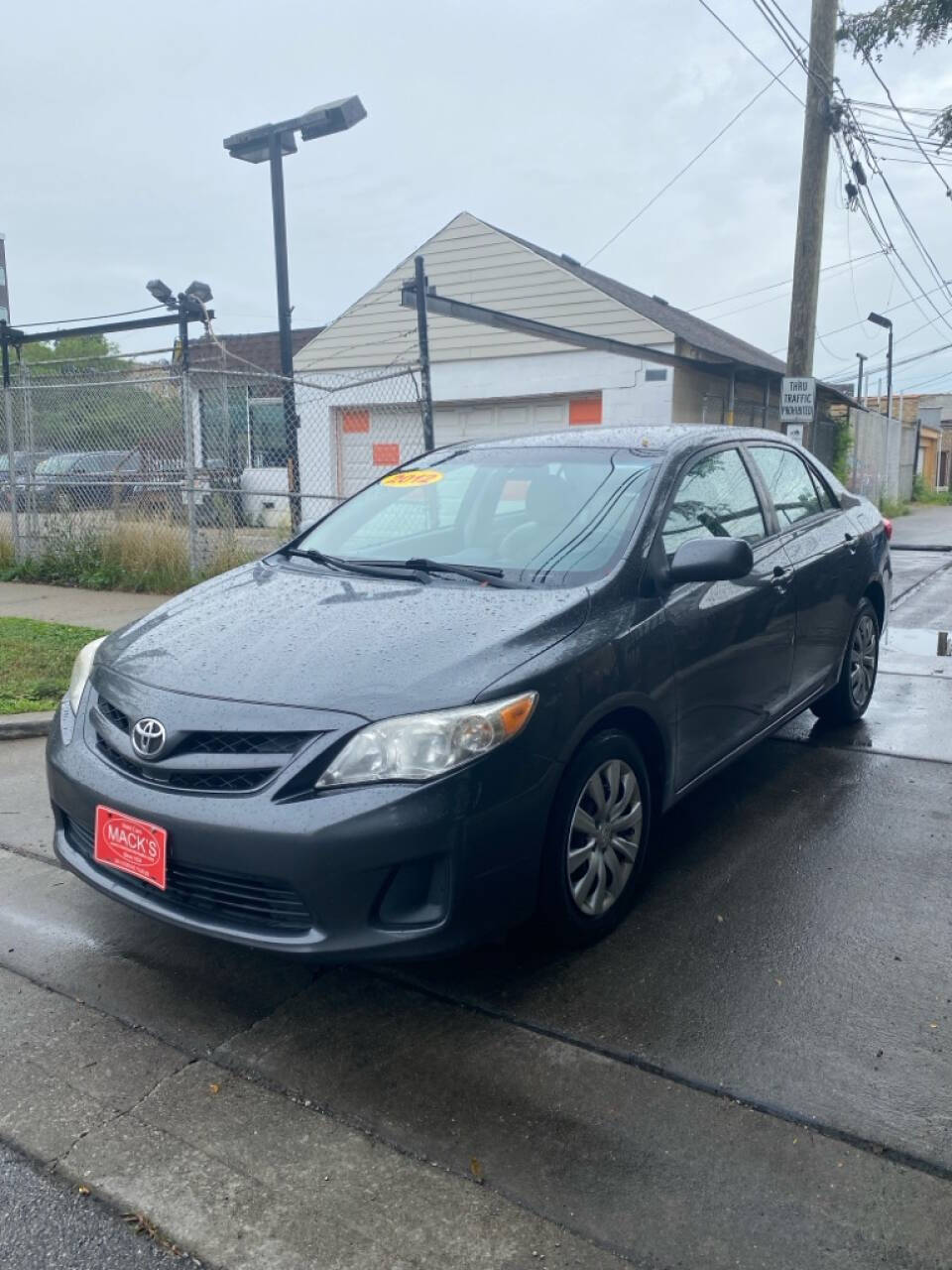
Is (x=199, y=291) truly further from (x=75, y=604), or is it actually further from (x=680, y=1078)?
(x=680, y=1078)

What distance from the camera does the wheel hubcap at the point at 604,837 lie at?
3293mm

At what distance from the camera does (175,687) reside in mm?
3143

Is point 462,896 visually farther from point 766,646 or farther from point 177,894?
point 766,646

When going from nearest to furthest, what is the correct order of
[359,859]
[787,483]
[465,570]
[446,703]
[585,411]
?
[359,859], [446,703], [465,570], [787,483], [585,411]

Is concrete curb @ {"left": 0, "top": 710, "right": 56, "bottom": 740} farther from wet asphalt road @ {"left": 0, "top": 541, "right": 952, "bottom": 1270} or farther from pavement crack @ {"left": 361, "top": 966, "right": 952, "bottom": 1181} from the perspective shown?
pavement crack @ {"left": 361, "top": 966, "right": 952, "bottom": 1181}

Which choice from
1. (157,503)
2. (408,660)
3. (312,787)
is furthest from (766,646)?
(157,503)

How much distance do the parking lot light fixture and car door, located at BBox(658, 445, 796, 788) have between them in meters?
5.54

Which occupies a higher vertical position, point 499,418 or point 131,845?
point 499,418

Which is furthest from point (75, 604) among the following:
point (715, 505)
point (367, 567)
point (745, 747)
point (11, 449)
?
point (745, 747)

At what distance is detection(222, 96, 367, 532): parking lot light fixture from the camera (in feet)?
32.6

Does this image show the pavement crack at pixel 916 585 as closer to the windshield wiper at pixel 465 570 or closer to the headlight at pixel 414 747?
the windshield wiper at pixel 465 570

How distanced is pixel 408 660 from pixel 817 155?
36.5 ft

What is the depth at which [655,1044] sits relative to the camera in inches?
116

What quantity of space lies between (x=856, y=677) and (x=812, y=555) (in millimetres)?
1104
